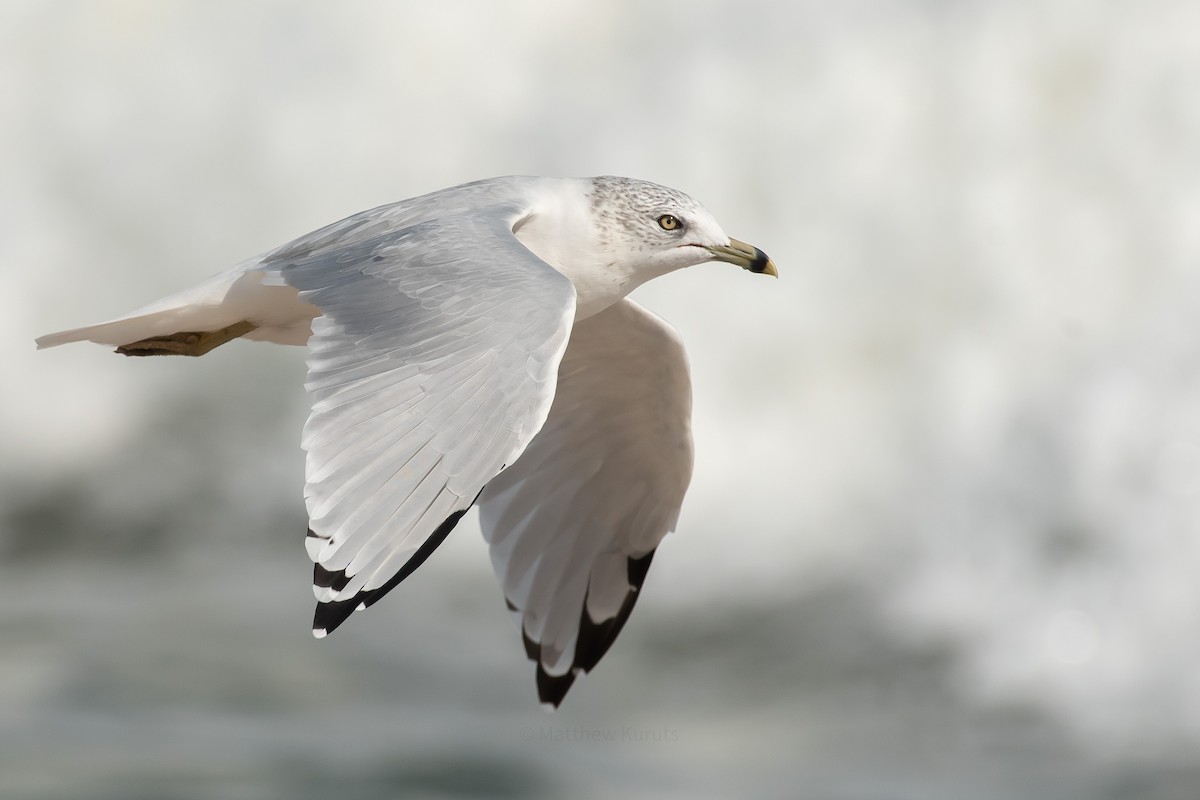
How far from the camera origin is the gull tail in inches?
149

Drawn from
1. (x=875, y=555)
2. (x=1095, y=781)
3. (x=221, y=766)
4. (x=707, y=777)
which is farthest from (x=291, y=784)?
(x=1095, y=781)

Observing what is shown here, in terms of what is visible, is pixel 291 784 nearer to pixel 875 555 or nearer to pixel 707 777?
pixel 707 777

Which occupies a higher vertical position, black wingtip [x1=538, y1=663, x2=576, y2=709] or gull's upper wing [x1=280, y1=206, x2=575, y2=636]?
gull's upper wing [x1=280, y1=206, x2=575, y2=636]

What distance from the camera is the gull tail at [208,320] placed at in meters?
3.78

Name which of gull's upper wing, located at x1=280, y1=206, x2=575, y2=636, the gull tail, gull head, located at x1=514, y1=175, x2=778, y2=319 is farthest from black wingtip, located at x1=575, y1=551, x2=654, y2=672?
gull's upper wing, located at x1=280, y1=206, x2=575, y2=636

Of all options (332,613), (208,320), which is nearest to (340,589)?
(332,613)

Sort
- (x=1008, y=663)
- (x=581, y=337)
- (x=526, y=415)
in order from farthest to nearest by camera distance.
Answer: (x=1008, y=663)
(x=581, y=337)
(x=526, y=415)

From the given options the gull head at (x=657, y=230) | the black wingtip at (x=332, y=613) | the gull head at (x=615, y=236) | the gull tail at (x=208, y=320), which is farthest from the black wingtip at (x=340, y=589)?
the gull head at (x=657, y=230)

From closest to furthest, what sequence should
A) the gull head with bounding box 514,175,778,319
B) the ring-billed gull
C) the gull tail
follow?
the ring-billed gull, the gull tail, the gull head with bounding box 514,175,778,319

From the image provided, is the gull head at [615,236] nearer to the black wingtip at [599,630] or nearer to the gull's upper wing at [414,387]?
the gull's upper wing at [414,387]

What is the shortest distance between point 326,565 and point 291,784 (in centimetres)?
490

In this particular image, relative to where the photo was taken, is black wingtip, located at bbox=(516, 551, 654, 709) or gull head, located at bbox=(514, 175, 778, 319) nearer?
gull head, located at bbox=(514, 175, 778, 319)

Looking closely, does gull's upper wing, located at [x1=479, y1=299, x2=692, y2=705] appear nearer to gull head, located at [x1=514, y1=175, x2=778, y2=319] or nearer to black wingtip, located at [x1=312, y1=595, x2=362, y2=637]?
gull head, located at [x1=514, y1=175, x2=778, y2=319]

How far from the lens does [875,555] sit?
8219 millimetres
